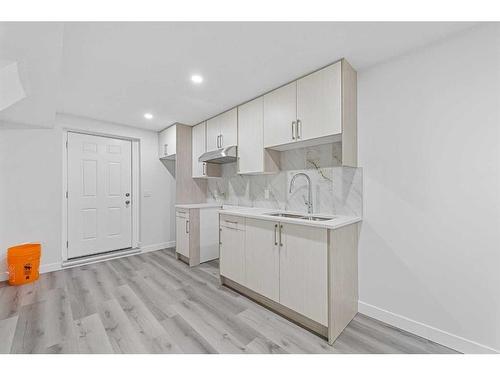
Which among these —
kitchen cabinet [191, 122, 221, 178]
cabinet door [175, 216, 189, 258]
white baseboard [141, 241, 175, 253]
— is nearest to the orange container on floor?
white baseboard [141, 241, 175, 253]

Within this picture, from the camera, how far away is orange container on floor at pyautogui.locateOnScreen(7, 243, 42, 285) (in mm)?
2680

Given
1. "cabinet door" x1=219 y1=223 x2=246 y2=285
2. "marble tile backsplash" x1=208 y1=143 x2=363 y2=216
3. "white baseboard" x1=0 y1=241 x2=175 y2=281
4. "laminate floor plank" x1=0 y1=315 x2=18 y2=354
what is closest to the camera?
"laminate floor plank" x1=0 y1=315 x2=18 y2=354

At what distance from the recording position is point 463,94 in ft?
5.16

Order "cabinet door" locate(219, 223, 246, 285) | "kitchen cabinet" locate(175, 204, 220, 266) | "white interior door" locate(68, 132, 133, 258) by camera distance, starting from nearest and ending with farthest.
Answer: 1. "cabinet door" locate(219, 223, 246, 285)
2. "kitchen cabinet" locate(175, 204, 220, 266)
3. "white interior door" locate(68, 132, 133, 258)

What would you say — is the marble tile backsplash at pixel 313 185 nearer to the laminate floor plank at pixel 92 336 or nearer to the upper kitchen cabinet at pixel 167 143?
the upper kitchen cabinet at pixel 167 143

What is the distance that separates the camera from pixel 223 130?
3211mm

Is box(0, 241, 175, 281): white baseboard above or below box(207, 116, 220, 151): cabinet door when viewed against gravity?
below

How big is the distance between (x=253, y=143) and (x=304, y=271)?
158cm

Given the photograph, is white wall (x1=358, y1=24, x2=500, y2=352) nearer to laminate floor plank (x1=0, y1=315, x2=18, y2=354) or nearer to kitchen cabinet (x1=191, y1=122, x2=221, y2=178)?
kitchen cabinet (x1=191, y1=122, x2=221, y2=178)

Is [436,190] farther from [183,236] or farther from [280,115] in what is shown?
[183,236]

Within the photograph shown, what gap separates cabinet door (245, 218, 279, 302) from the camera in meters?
2.04

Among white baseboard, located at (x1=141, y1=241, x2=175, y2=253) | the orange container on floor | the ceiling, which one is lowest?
white baseboard, located at (x1=141, y1=241, x2=175, y2=253)

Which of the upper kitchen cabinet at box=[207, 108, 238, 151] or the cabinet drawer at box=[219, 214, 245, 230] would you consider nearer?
the cabinet drawer at box=[219, 214, 245, 230]
